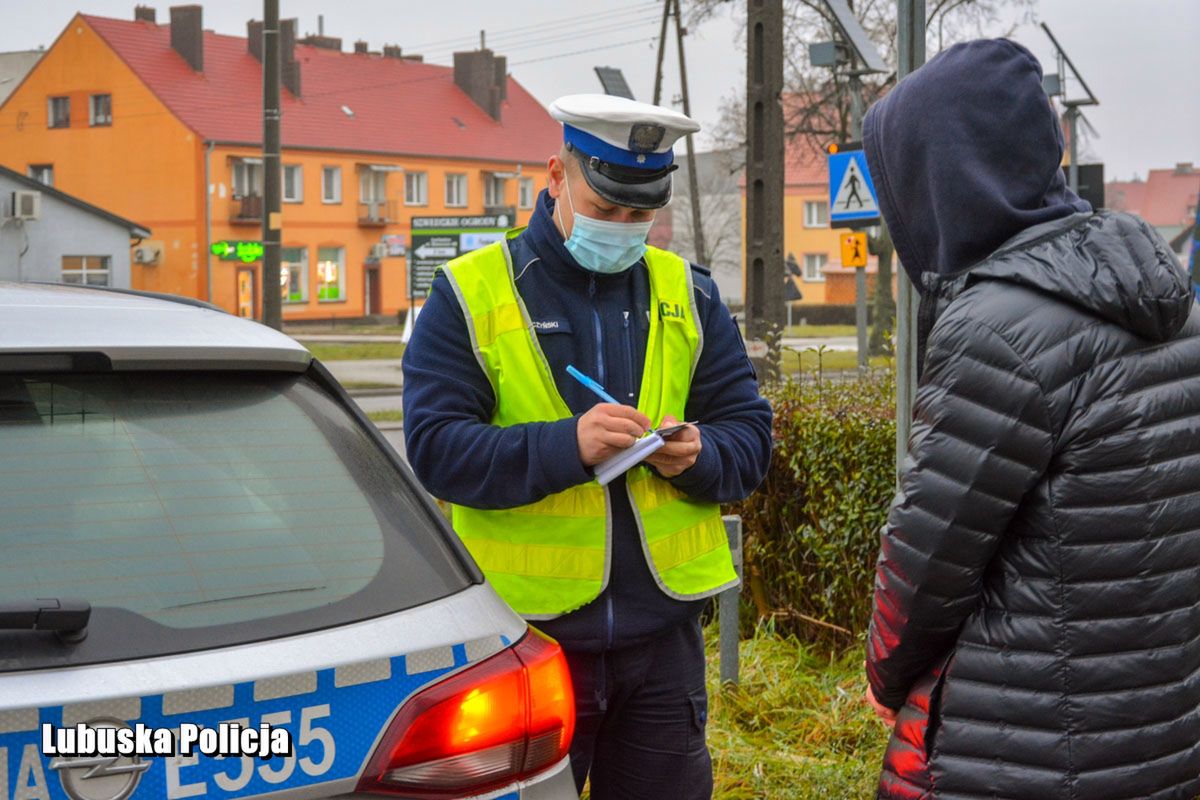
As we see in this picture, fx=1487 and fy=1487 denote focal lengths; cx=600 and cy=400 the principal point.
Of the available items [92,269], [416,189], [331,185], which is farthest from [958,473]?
[416,189]

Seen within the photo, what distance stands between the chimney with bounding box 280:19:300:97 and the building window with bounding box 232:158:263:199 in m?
4.35

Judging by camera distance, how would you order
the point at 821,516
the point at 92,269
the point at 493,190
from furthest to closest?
the point at 493,190 → the point at 92,269 → the point at 821,516

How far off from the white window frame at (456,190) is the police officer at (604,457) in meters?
57.3

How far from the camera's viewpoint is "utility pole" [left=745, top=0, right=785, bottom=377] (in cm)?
1223

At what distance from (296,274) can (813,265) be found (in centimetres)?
3051

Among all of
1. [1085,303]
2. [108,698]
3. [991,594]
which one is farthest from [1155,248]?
[108,698]

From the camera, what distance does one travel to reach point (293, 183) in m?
53.3

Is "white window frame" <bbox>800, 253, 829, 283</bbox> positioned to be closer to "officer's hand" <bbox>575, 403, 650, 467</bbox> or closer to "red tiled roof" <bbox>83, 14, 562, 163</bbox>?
"red tiled roof" <bbox>83, 14, 562, 163</bbox>

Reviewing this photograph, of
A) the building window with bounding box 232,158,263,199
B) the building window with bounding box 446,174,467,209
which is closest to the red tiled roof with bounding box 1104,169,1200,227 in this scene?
the building window with bounding box 446,174,467,209

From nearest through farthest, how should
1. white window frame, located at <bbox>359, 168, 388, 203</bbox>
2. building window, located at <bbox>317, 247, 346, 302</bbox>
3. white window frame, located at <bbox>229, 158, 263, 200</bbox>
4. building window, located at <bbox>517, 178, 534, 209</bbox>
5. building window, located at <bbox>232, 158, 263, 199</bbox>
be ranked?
white window frame, located at <bbox>229, 158, 263, 200</bbox> < building window, located at <bbox>232, 158, 263, 199</bbox> < building window, located at <bbox>317, 247, 346, 302</bbox> < white window frame, located at <bbox>359, 168, 388, 203</bbox> < building window, located at <bbox>517, 178, 534, 209</bbox>

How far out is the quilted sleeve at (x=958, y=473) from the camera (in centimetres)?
206

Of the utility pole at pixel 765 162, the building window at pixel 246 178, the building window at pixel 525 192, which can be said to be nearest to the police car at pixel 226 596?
the utility pole at pixel 765 162

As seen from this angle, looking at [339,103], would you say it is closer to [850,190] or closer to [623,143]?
[850,190]

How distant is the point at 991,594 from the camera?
2156 millimetres
